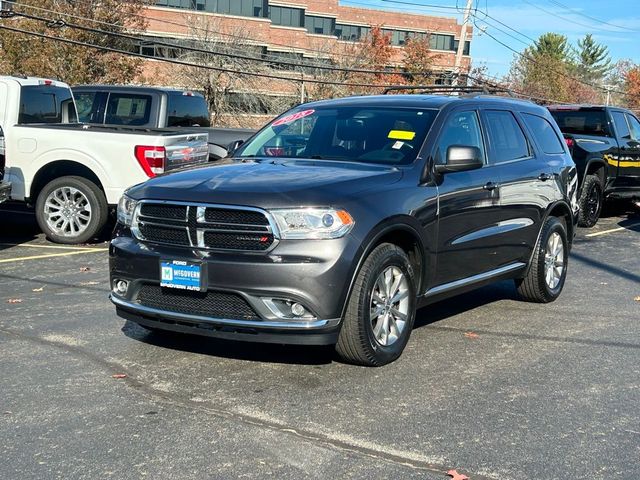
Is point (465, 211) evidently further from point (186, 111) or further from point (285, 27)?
point (285, 27)

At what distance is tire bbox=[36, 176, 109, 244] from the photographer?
416 inches

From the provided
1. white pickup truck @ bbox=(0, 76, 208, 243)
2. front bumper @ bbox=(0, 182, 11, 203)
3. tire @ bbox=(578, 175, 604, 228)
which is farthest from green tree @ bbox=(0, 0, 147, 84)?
tire @ bbox=(578, 175, 604, 228)

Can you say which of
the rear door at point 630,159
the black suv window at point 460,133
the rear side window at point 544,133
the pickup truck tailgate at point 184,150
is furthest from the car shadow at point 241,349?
the rear door at point 630,159

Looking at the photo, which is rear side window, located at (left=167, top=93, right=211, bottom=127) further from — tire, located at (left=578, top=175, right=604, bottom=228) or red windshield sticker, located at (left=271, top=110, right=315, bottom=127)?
tire, located at (left=578, top=175, right=604, bottom=228)

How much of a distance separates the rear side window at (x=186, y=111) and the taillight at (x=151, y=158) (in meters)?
3.10

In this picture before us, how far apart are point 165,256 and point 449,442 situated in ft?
7.08

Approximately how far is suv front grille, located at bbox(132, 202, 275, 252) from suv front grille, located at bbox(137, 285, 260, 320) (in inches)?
12.1

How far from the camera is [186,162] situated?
34.9 ft

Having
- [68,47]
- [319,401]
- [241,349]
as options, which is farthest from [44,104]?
[68,47]

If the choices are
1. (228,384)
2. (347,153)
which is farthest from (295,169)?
(228,384)

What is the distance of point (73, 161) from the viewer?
1048 centimetres

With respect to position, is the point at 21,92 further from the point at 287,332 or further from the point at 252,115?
the point at 252,115

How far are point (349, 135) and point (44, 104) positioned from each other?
6.61 meters

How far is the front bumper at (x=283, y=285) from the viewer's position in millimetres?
4902
